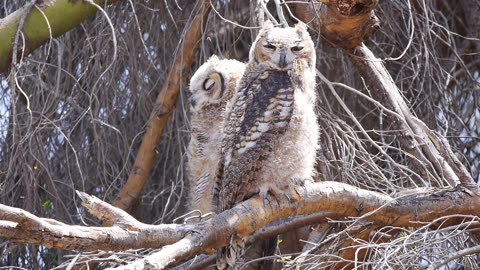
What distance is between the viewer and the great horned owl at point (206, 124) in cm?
428

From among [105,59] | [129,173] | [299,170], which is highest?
[105,59]

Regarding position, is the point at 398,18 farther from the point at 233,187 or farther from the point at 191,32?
the point at 233,187

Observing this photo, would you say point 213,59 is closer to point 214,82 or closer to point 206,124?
point 214,82

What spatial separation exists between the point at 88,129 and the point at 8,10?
0.70 m

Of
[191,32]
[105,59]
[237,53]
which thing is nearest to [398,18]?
[237,53]

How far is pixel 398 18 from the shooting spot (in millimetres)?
4637

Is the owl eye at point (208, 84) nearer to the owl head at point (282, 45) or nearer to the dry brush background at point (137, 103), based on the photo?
the dry brush background at point (137, 103)

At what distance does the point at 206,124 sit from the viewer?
14.2 ft

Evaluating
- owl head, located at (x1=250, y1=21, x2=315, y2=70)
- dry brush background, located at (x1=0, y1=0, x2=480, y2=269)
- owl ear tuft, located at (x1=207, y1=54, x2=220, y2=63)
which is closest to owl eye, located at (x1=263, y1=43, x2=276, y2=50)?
owl head, located at (x1=250, y1=21, x2=315, y2=70)

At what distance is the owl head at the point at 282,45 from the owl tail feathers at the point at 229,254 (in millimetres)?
775

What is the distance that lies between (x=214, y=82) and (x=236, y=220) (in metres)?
1.41

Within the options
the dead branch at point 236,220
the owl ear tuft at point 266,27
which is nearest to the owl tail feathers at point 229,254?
the dead branch at point 236,220

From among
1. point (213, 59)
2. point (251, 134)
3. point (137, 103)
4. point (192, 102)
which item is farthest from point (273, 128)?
point (137, 103)

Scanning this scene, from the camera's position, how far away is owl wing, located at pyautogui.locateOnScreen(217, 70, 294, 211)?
3379 mm
